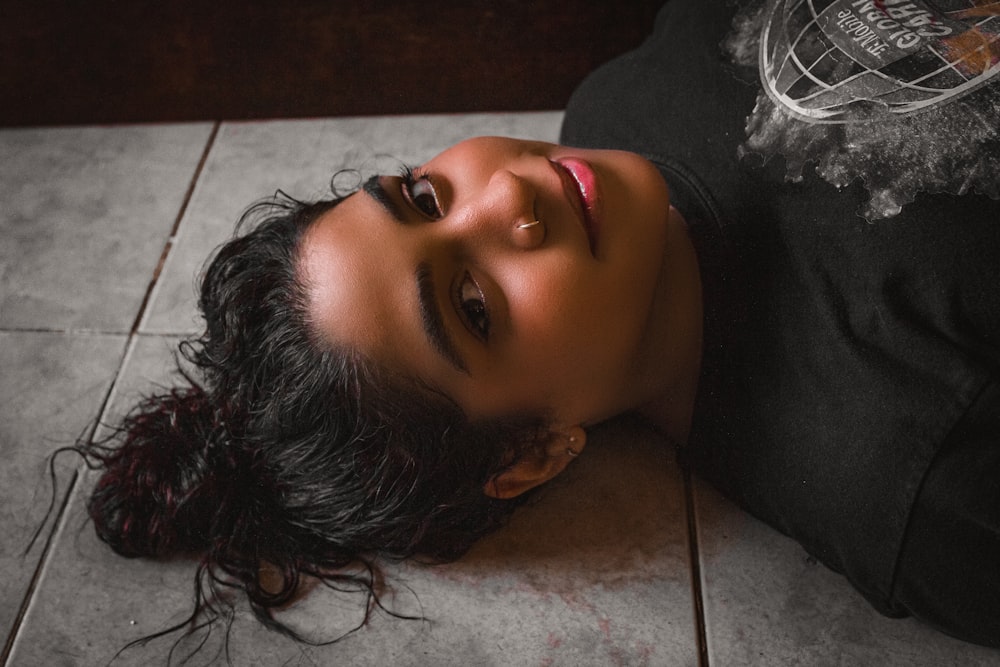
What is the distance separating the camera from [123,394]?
1.35 meters

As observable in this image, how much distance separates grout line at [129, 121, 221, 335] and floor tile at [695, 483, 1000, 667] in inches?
35.7

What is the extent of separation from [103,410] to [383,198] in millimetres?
630

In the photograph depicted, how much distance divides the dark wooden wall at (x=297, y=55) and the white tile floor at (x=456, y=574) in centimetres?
36

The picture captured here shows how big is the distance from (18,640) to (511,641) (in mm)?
613

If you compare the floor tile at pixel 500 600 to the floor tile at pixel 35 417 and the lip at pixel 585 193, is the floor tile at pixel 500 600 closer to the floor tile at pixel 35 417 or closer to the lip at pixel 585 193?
the floor tile at pixel 35 417

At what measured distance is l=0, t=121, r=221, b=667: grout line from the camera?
1153mm

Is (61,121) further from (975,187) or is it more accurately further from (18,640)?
(975,187)

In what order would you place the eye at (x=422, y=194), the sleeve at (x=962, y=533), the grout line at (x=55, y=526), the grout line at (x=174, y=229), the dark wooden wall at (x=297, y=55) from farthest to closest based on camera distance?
the dark wooden wall at (x=297, y=55), the grout line at (x=174, y=229), the grout line at (x=55, y=526), the eye at (x=422, y=194), the sleeve at (x=962, y=533)

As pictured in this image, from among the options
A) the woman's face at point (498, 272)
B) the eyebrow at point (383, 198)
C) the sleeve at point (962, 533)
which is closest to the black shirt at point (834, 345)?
the sleeve at point (962, 533)

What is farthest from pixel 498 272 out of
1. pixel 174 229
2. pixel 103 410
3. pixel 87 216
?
pixel 87 216

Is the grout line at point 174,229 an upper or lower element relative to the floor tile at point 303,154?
lower

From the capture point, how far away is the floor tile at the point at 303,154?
154 cm

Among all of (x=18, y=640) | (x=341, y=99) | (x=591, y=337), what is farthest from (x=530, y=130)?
(x=18, y=640)

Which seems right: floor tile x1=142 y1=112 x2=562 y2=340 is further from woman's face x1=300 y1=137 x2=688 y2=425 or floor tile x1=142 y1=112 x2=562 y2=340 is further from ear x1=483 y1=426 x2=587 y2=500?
ear x1=483 y1=426 x2=587 y2=500
